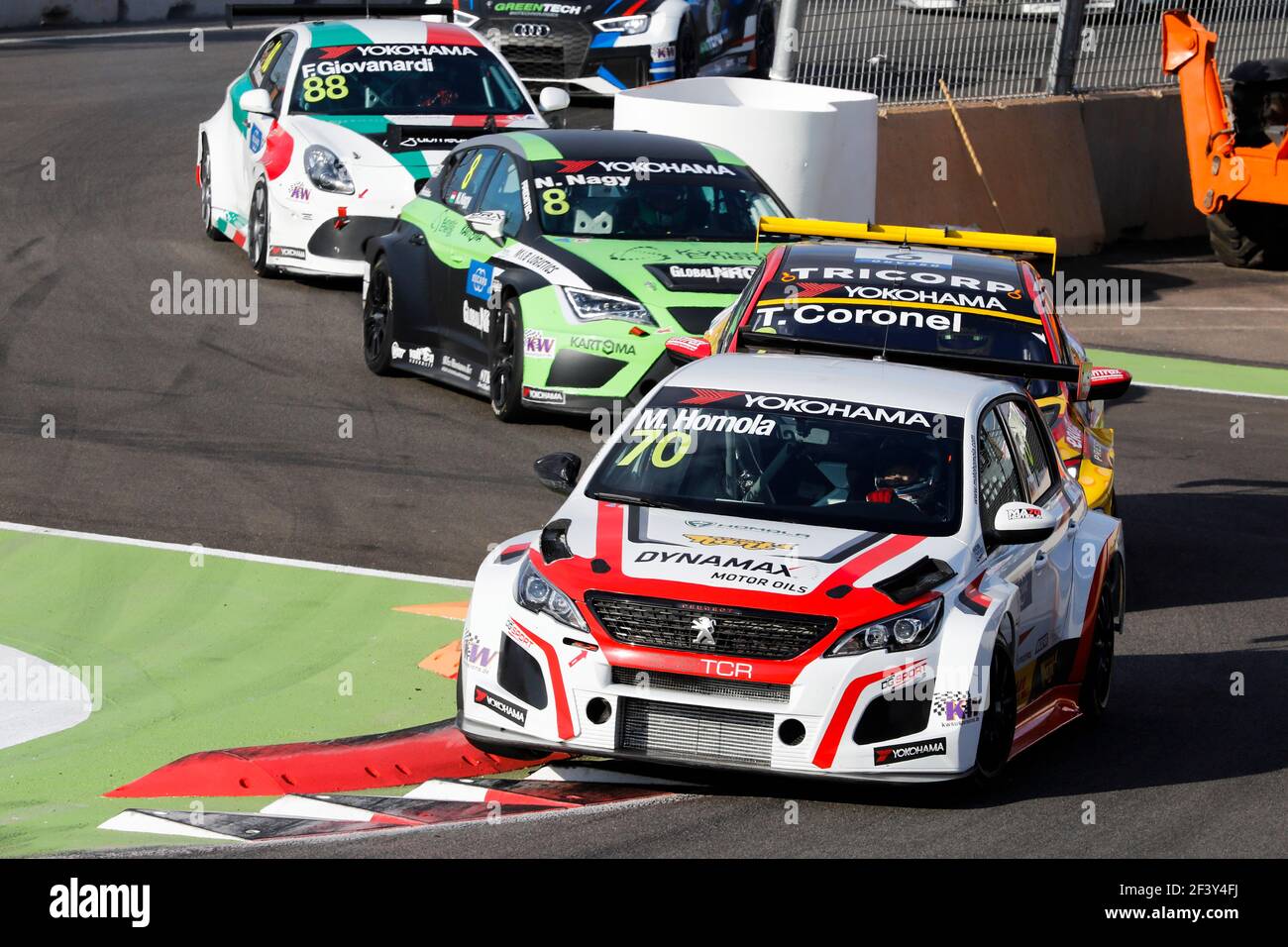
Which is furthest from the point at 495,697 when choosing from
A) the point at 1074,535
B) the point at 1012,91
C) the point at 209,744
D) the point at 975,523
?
the point at 1012,91

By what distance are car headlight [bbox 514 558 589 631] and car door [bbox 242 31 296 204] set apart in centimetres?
1018

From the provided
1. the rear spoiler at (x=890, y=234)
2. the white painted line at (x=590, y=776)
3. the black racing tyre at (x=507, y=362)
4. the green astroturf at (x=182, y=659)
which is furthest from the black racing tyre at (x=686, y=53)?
the white painted line at (x=590, y=776)

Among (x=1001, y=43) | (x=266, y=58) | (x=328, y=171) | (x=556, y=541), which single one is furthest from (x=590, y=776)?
(x=1001, y=43)

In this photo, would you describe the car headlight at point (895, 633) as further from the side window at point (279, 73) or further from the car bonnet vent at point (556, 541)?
the side window at point (279, 73)

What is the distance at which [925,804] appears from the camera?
7656 millimetres

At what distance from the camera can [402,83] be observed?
1748 cm

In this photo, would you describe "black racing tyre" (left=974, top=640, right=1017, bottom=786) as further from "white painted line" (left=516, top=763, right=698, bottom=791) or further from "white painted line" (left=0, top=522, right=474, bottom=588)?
"white painted line" (left=0, top=522, right=474, bottom=588)

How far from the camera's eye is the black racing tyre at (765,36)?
77.3 feet

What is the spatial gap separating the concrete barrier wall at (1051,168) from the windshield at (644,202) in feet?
19.4

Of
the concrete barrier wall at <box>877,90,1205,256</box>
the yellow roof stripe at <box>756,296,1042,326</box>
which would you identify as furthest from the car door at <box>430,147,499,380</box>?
the concrete barrier wall at <box>877,90,1205,256</box>

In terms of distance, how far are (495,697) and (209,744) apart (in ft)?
4.15

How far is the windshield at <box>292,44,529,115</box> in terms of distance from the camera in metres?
17.3

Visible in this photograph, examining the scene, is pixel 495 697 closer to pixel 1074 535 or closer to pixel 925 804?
pixel 925 804

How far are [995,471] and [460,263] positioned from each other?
6477 mm
